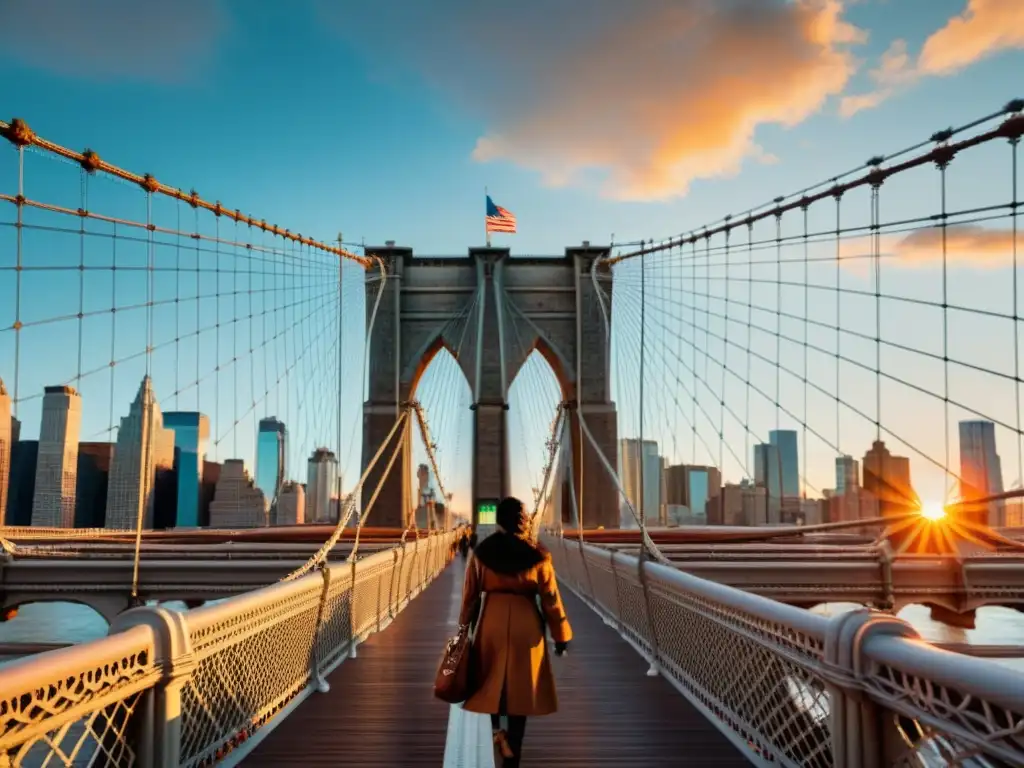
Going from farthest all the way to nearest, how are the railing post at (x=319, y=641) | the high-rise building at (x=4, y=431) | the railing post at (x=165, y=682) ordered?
the high-rise building at (x=4, y=431) < the railing post at (x=319, y=641) < the railing post at (x=165, y=682)

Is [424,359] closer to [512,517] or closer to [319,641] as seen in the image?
[319,641]

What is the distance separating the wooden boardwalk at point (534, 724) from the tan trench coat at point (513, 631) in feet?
2.39

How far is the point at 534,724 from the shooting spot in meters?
6.13

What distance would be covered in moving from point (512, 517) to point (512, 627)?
53 centimetres

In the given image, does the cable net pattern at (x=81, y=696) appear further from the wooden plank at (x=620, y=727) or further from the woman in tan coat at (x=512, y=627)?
the wooden plank at (x=620, y=727)

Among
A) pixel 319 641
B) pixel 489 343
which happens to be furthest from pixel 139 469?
pixel 489 343

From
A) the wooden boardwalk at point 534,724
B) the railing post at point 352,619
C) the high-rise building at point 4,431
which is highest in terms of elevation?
the high-rise building at point 4,431

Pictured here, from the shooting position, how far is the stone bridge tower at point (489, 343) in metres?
34.3

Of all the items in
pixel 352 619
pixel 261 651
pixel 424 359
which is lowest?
pixel 352 619

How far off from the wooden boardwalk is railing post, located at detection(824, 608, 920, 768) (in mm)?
1500

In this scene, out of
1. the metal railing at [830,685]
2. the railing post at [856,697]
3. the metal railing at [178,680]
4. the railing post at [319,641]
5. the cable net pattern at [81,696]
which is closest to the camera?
the metal railing at [830,685]

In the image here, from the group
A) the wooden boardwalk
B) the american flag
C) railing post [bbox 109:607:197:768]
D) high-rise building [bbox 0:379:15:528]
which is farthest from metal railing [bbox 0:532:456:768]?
the american flag

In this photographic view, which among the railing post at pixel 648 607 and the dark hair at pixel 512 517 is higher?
the dark hair at pixel 512 517

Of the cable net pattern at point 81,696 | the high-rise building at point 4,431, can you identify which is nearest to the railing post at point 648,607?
the cable net pattern at point 81,696
